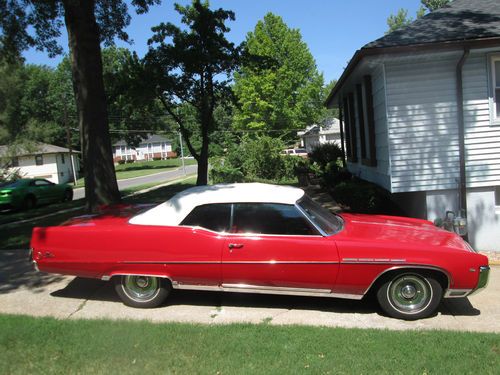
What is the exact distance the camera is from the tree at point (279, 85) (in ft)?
145

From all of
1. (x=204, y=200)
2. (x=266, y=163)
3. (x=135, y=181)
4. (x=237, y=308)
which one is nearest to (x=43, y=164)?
(x=135, y=181)

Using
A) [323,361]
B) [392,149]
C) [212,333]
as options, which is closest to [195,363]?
[212,333]

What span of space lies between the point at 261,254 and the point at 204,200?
36.8 inches

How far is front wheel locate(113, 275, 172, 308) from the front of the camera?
508 cm

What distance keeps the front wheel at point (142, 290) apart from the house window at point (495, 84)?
655cm

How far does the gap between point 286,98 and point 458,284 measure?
41.7m

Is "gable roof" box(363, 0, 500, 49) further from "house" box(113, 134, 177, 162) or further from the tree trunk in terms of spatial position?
"house" box(113, 134, 177, 162)

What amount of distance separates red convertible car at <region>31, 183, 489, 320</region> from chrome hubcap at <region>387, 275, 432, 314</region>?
0.01 meters

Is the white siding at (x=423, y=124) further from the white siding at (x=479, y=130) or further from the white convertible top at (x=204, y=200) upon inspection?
the white convertible top at (x=204, y=200)

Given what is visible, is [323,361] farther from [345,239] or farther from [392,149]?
[392,149]

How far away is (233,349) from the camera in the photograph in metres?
3.97

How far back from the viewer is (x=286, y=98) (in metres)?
45.1

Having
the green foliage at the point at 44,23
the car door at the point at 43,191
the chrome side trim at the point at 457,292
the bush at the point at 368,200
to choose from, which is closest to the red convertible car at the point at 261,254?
the chrome side trim at the point at 457,292

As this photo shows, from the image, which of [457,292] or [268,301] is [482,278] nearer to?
[457,292]
